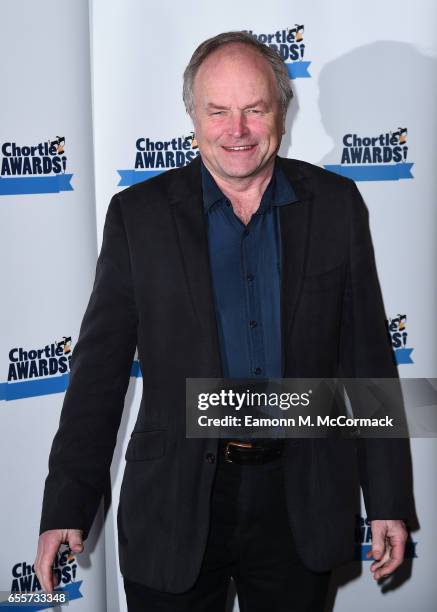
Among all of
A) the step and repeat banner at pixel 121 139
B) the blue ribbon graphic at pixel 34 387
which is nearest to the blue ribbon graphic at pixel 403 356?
the step and repeat banner at pixel 121 139

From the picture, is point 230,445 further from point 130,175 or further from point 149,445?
point 130,175

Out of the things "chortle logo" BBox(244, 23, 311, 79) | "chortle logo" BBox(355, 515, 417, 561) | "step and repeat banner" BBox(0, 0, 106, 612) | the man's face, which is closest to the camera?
the man's face

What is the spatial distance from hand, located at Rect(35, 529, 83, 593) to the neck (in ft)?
3.42

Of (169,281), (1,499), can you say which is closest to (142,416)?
(169,281)

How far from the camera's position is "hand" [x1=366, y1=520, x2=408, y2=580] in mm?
2283

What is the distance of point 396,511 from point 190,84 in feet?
4.69

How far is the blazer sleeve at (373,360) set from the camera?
2273 mm

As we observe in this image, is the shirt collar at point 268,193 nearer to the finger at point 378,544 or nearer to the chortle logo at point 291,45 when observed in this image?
the finger at point 378,544

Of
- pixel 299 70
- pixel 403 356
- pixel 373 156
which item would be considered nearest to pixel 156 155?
pixel 299 70

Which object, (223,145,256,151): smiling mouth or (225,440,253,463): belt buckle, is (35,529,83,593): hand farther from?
(223,145,256,151): smiling mouth

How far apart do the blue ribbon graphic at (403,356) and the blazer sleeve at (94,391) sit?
1662 mm

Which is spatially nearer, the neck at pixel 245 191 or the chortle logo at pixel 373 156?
the neck at pixel 245 191

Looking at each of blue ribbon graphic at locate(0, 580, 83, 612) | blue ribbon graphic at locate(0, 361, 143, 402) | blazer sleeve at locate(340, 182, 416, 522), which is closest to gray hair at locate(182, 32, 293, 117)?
blazer sleeve at locate(340, 182, 416, 522)

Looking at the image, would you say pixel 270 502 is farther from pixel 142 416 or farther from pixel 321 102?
pixel 321 102
